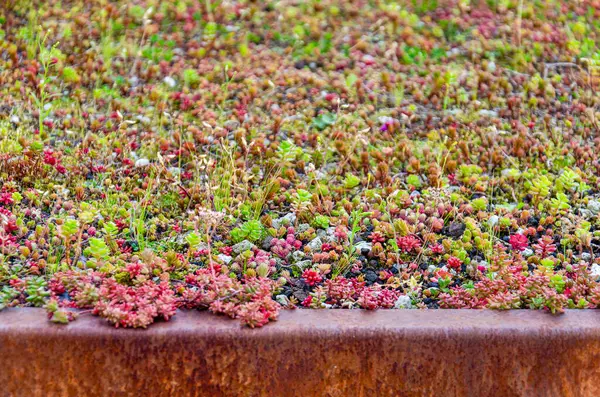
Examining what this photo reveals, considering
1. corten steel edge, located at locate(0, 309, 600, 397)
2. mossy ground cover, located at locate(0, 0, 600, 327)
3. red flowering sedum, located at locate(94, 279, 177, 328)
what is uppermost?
red flowering sedum, located at locate(94, 279, 177, 328)

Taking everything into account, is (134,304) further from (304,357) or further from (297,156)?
(297,156)

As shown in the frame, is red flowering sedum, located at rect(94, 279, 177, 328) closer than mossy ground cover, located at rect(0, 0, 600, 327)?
Yes

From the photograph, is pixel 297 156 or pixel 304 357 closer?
pixel 304 357

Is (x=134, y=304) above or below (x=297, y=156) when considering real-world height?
above

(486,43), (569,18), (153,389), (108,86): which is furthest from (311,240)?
(569,18)

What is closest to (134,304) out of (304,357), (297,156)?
(304,357)

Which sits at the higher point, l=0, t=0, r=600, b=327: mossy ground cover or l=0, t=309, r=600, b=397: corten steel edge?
l=0, t=309, r=600, b=397: corten steel edge
